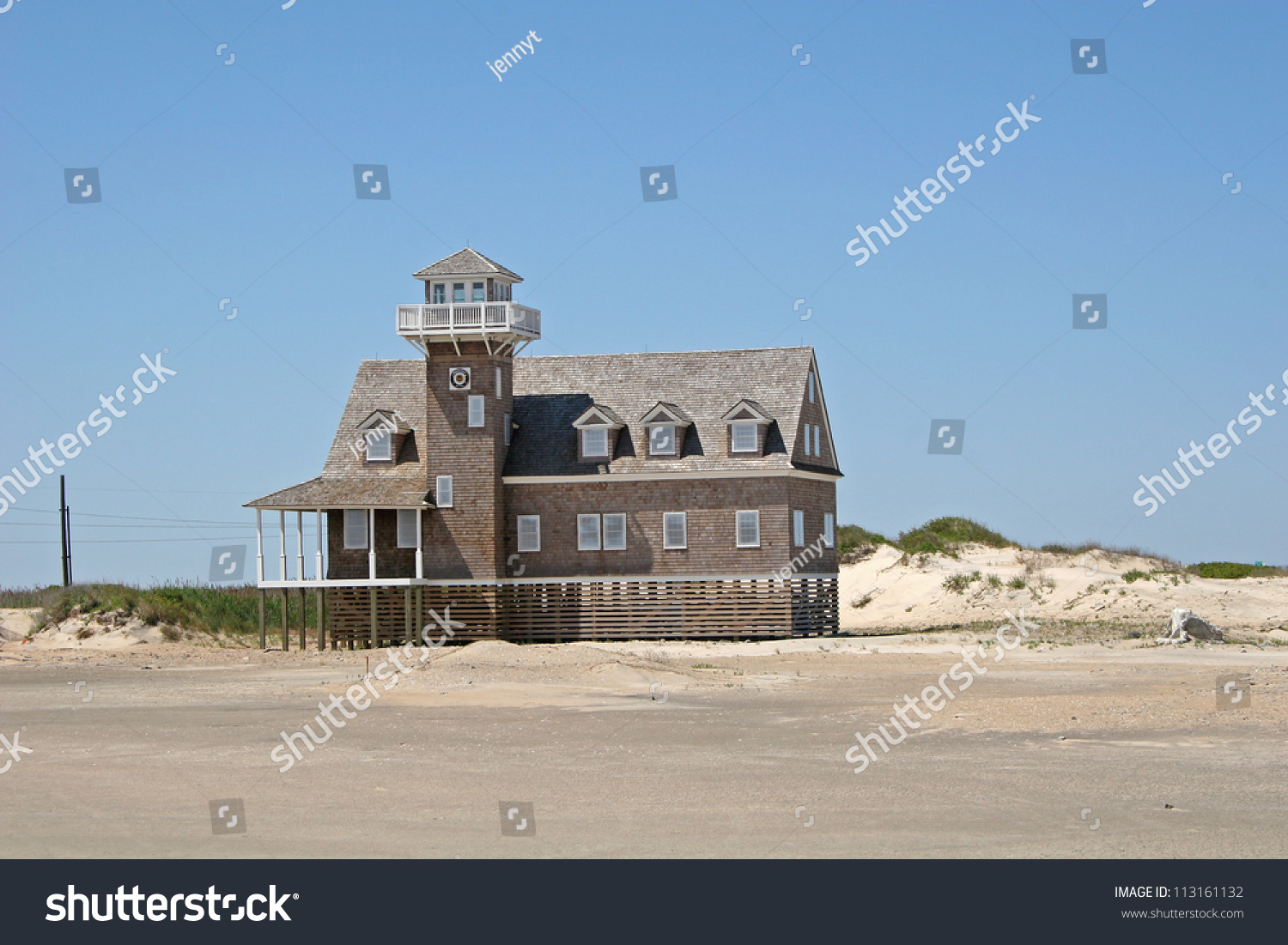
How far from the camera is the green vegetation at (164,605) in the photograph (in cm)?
5028

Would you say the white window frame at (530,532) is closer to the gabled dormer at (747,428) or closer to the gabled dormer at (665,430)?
the gabled dormer at (665,430)

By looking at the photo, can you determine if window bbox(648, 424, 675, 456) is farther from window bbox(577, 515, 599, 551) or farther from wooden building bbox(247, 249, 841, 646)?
window bbox(577, 515, 599, 551)

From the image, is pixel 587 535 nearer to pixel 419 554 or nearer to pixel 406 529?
pixel 419 554

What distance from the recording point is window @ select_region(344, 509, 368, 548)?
47.5m

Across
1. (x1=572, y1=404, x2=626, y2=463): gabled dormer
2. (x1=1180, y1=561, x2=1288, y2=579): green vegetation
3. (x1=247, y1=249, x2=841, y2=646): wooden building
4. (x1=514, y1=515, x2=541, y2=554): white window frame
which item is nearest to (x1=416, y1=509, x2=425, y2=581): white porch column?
(x1=247, y1=249, x2=841, y2=646): wooden building

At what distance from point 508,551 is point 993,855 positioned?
3583 centimetres

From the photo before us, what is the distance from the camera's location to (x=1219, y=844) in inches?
510

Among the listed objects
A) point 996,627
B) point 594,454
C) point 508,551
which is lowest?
point 996,627

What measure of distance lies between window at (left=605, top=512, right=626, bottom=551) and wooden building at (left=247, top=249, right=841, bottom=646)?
62mm

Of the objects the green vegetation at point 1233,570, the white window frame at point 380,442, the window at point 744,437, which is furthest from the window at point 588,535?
the green vegetation at point 1233,570

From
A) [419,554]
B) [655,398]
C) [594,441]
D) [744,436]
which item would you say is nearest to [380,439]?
[419,554]

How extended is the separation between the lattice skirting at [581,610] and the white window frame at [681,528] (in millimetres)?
1133
